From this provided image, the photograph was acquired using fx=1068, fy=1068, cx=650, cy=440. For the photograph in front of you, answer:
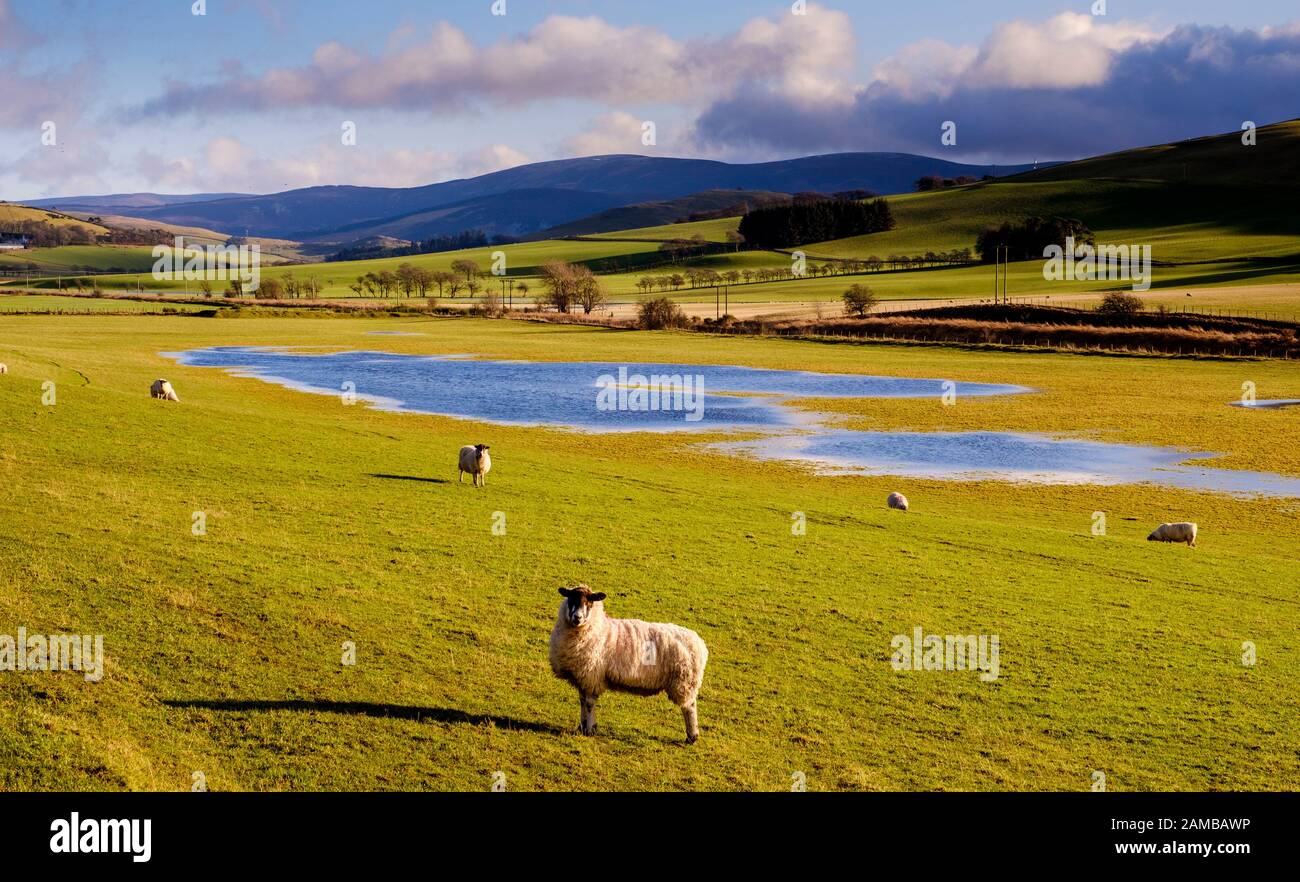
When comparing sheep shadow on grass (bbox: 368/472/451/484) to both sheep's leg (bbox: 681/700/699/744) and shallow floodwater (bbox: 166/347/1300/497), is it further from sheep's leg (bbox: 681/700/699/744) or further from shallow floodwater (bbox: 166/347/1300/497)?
sheep's leg (bbox: 681/700/699/744)

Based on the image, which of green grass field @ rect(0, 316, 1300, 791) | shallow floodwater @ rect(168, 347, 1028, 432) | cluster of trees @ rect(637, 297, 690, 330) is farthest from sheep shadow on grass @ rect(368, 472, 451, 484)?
cluster of trees @ rect(637, 297, 690, 330)

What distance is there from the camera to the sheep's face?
1266cm

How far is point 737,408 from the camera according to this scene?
202ft

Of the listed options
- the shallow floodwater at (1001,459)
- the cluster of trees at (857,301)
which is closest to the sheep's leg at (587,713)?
the shallow floodwater at (1001,459)

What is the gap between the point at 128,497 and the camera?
79.4 ft

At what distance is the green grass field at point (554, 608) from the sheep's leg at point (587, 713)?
287mm

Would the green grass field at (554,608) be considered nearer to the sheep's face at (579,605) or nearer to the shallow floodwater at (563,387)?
the sheep's face at (579,605)

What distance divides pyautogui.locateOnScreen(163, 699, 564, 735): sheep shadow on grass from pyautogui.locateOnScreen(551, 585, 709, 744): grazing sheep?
→ 86 cm

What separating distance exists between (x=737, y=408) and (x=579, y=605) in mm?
49510

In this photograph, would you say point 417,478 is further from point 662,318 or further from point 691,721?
point 662,318

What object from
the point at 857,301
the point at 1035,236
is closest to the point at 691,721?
the point at 857,301

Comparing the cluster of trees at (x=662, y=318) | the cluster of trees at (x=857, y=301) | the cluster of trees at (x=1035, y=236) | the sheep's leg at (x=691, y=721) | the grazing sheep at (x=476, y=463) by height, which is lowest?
the sheep's leg at (x=691, y=721)

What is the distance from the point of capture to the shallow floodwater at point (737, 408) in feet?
139
